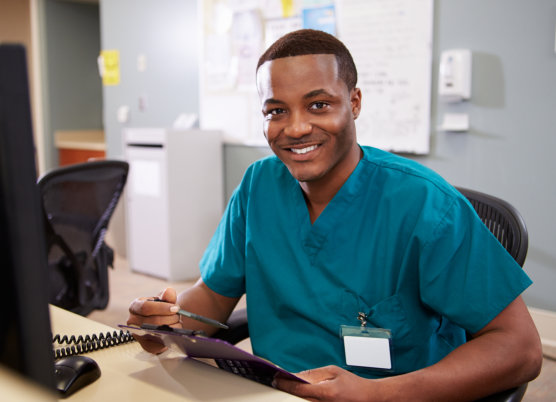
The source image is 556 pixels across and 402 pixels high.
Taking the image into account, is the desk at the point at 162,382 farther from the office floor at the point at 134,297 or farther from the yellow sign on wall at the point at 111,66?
the yellow sign on wall at the point at 111,66

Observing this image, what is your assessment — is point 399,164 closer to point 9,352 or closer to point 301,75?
point 301,75

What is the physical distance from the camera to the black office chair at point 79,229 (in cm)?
175

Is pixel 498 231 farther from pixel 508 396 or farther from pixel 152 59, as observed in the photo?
pixel 152 59

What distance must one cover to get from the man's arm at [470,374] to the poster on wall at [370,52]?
207cm

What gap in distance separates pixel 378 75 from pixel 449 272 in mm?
2186

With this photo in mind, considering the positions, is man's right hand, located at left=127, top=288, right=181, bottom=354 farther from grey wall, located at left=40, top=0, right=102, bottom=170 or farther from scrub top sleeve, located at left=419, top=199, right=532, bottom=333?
grey wall, located at left=40, top=0, right=102, bottom=170

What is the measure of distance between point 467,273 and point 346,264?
0.67ft

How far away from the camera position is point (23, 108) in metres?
0.37

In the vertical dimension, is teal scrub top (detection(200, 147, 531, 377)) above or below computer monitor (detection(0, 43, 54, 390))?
below

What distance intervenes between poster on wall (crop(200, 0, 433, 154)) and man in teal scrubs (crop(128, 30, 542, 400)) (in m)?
1.79

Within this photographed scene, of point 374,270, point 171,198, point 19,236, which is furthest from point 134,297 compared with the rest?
point 19,236

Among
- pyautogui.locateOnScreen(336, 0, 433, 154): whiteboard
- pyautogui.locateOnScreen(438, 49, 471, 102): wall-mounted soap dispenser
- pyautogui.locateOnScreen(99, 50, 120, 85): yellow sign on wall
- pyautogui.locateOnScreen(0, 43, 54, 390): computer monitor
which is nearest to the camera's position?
pyautogui.locateOnScreen(0, 43, 54, 390): computer monitor

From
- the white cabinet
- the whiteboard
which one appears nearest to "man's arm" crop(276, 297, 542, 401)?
the whiteboard

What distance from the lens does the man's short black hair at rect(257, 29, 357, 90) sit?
1032 millimetres
